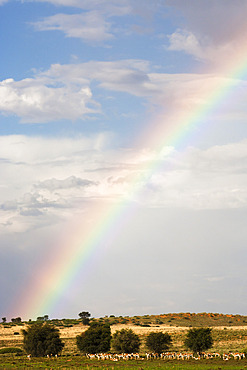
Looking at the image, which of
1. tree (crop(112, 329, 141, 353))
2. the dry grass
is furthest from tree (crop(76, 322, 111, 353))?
the dry grass

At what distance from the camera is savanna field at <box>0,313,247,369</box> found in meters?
63.6

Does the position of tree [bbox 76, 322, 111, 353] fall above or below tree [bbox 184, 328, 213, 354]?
above

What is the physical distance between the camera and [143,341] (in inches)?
4045

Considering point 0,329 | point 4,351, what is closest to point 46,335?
point 4,351

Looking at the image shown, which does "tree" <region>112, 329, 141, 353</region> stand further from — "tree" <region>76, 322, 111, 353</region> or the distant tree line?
"tree" <region>76, 322, 111, 353</region>

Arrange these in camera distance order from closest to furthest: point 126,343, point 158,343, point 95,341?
→ point 158,343
point 126,343
point 95,341

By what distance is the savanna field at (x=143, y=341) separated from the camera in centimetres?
6362

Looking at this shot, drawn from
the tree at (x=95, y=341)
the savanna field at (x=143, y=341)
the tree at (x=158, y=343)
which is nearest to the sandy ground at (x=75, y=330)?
the savanna field at (x=143, y=341)

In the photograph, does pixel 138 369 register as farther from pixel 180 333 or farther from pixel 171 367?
pixel 180 333

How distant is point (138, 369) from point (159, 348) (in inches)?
920

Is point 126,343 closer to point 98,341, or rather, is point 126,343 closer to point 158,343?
point 98,341

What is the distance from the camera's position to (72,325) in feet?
475

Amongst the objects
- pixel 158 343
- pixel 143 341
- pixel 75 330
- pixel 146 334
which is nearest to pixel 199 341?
pixel 158 343

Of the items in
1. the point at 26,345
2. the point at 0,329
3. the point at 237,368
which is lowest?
the point at 237,368
